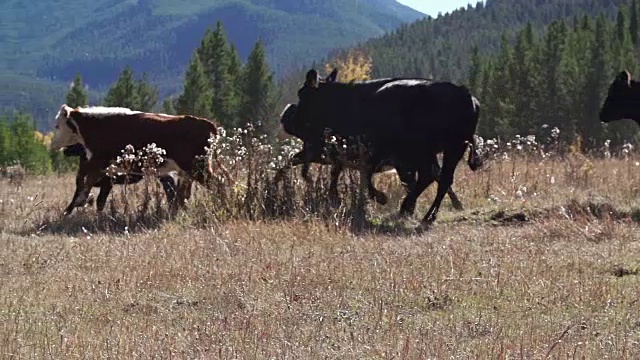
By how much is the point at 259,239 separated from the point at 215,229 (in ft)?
3.80

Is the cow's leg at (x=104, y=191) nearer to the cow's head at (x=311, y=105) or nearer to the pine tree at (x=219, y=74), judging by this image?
the cow's head at (x=311, y=105)

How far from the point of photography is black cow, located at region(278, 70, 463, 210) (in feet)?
36.2

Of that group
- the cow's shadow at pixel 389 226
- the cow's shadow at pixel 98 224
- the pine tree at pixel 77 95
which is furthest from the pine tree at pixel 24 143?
the cow's shadow at pixel 389 226

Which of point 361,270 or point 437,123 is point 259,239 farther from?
point 437,123

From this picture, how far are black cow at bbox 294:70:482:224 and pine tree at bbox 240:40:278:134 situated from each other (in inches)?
1862

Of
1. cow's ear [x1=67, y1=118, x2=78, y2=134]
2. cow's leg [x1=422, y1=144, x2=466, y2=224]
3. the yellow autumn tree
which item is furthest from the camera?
the yellow autumn tree

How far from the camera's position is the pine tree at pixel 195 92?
5200cm

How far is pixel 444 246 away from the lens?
8.30 m

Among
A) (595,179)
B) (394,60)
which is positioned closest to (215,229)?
(595,179)

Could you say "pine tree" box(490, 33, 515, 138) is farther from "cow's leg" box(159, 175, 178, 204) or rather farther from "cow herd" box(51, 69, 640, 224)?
"cow's leg" box(159, 175, 178, 204)

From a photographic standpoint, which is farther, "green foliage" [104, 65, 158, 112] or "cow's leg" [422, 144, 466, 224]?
"green foliage" [104, 65, 158, 112]

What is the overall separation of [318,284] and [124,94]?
5061 cm

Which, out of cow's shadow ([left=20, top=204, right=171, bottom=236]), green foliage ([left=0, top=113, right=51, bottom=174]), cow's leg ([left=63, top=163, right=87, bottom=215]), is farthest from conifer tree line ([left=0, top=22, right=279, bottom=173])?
cow's shadow ([left=20, top=204, right=171, bottom=236])

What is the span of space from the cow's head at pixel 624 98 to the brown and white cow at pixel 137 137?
6.45 meters
